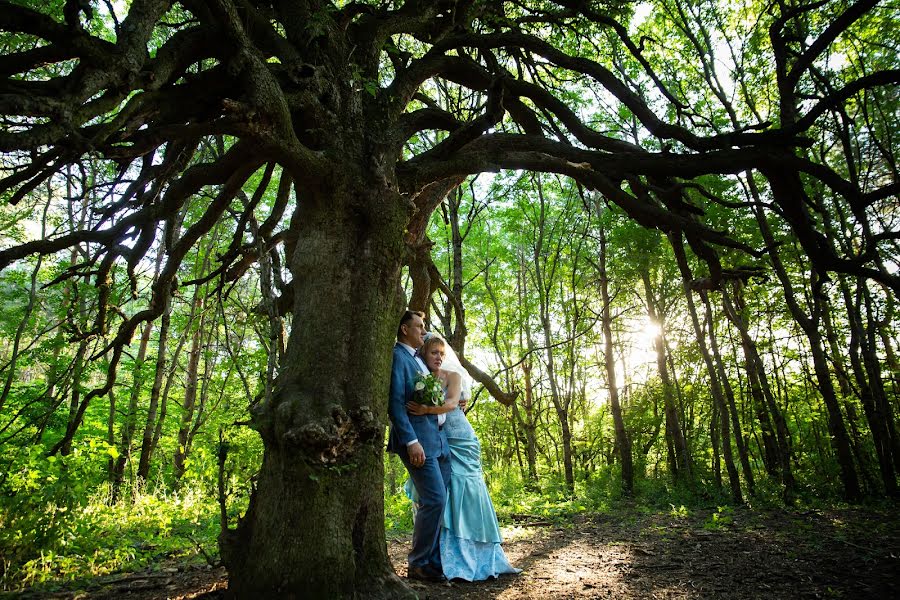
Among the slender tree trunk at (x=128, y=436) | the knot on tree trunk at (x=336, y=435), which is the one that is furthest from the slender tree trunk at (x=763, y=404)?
the slender tree trunk at (x=128, y=436)

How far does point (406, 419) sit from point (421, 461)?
33cm

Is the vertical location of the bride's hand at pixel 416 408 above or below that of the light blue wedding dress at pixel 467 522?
above

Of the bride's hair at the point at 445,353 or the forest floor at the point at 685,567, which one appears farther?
the bride's hair at the point at 445,353

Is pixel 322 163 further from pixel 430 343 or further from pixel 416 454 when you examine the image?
pixel 416 454

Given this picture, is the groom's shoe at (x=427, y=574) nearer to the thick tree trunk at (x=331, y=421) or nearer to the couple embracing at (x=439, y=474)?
the couple embracing at (x=439, y=474)

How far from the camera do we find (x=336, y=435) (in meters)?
2.70

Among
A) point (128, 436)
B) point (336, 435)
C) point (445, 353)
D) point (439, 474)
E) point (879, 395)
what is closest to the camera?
point (336, 435)

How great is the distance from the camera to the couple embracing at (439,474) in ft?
12.2

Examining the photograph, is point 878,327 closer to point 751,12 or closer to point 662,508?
point 662,508

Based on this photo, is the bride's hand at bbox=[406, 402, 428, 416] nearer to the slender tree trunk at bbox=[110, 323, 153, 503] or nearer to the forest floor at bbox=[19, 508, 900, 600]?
the forest floor at bbox=[19, 508, 900, 600]

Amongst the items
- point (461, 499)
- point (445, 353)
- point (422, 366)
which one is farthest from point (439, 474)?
point (445, 353)

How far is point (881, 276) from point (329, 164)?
3.60 m

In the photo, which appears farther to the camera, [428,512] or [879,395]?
[879,395]

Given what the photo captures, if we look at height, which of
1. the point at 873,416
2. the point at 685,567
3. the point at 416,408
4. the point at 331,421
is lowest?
the point at 685,567
